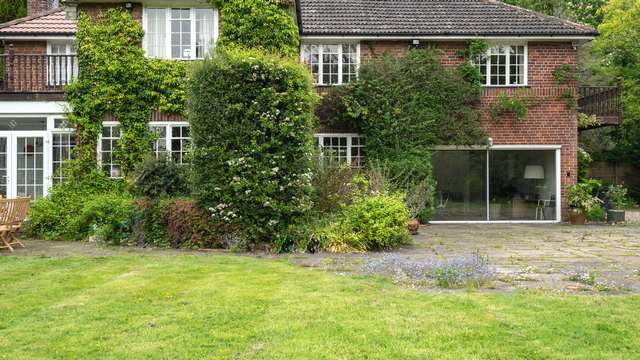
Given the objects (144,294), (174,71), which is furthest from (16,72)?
(144,294)

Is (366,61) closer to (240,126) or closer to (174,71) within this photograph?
(174,71)

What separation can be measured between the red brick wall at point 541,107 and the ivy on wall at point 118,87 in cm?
684

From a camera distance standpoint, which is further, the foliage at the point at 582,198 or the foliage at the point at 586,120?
the foliage at the point at 586,120

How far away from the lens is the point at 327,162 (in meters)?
13.4

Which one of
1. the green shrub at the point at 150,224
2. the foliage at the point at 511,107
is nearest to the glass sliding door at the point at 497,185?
the foliage at the point at 511,107

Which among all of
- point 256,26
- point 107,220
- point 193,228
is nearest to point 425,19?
point 256,26

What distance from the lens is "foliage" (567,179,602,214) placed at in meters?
19.0

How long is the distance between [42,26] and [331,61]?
31.3ft

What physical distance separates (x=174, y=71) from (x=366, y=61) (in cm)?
610

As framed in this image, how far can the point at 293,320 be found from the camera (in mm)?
5809

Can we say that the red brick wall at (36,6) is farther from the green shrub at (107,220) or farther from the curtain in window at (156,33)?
the green shrub at (107,220)

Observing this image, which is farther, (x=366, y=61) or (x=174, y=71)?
(x=366, y=61)

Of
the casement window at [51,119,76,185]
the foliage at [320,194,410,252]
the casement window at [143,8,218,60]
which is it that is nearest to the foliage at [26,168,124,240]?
the casement window at [51,119,76,185]

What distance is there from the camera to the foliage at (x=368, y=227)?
11500 mm
